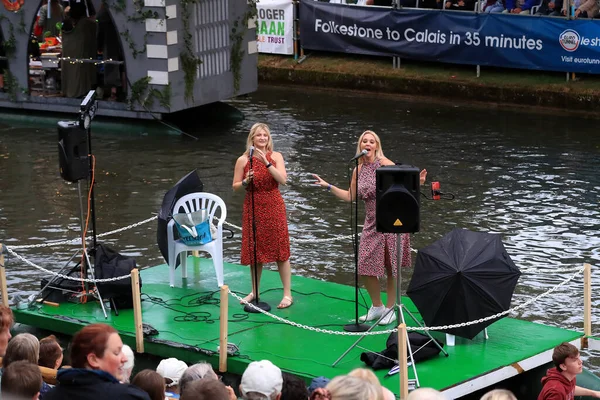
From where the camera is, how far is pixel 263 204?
10070 mm

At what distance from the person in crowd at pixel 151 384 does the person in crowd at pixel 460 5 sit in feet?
54.6

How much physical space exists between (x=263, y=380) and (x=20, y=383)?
1.64 m

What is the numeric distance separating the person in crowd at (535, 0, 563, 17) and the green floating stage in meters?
11.6

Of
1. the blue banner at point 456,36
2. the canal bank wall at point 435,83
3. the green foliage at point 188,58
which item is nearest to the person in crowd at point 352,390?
the green foliage at point 188,58

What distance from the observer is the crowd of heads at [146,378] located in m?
5.27

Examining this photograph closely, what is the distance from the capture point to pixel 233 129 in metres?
20.0

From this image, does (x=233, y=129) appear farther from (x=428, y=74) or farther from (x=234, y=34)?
(x=428, y=74)

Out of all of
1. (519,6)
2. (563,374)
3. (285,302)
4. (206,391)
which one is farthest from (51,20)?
(206,391)

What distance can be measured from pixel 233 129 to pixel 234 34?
1810 mm

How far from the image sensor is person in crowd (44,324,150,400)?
18.5ft

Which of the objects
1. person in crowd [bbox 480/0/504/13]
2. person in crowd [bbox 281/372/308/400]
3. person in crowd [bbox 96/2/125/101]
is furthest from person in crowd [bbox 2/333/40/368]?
person in crowd [bbox 480/0/504/13]

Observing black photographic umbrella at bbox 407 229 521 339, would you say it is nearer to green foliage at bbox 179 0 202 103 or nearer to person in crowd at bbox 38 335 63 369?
person in crowd at bbox 38 335 63 369

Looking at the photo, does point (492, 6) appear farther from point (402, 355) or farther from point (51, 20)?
point (402, 355)

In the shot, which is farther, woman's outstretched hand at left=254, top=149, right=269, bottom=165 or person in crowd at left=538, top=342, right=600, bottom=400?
woman's outstretched hand at left=254, top=149, right=269, bottom=165
